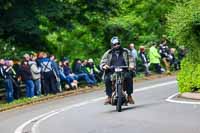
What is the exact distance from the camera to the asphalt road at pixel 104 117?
47.1 feet

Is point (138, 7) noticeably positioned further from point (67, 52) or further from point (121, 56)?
point (121, 56)

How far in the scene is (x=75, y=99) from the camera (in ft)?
82.0

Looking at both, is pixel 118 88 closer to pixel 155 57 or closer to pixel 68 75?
pixel 68 75

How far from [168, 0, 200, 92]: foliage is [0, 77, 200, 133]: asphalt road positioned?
0.92 m

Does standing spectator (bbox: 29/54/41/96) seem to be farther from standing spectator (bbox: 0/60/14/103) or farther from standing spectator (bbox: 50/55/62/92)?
standing spectator (bbox: 0/60/14/103)

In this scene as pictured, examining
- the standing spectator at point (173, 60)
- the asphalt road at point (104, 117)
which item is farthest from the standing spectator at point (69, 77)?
the standing spectator at point (173, 60)

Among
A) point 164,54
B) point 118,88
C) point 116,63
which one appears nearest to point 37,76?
point 116,63

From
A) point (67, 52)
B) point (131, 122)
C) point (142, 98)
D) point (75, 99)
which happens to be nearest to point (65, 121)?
point (131, 122)

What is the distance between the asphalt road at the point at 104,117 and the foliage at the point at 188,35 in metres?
0.92

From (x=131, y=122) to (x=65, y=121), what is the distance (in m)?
2.32

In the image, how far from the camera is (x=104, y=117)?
667 inches

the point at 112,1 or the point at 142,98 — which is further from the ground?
the point at 112,1

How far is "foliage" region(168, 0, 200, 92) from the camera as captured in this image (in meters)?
20.3

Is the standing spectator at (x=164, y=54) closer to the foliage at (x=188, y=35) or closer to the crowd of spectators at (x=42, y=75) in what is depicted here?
the crowd of spectators at (x=42, y=75)
